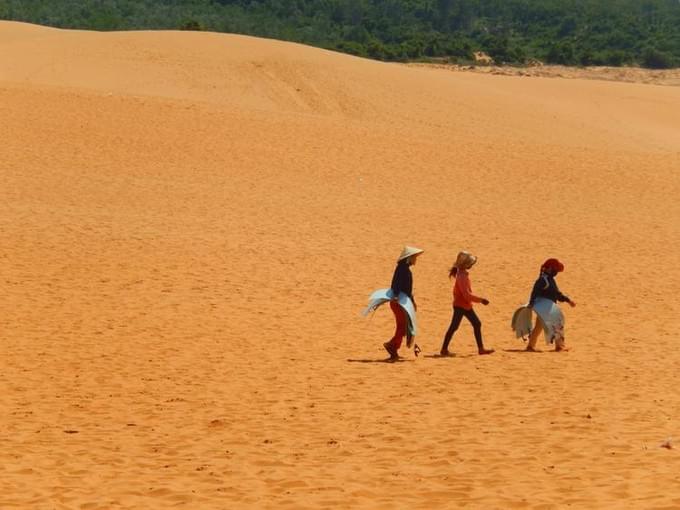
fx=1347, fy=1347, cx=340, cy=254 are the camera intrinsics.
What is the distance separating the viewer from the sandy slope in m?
9.24

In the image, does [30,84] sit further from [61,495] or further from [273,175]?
[61,495]

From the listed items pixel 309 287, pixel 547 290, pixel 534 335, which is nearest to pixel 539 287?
pixel 547 290

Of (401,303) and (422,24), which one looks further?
(422,24)

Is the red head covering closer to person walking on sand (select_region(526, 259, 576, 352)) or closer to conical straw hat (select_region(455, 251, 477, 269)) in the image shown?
person walking on sand (select_region(526, 259, 576, 352))

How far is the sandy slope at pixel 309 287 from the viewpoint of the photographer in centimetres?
924

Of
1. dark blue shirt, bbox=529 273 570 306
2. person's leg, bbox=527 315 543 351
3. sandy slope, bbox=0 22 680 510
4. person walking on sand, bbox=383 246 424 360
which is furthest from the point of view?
person's leg, bbox=527 315 543 351

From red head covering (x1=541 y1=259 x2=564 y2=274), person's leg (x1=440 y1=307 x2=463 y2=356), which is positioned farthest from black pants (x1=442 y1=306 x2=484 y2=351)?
red head covering (x1=541 y1=259 x2=564 y2=274)

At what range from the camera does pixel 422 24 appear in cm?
9400

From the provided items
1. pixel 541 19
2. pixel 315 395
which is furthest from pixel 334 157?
pixel 541 19

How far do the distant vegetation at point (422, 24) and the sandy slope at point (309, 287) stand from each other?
28.5 m

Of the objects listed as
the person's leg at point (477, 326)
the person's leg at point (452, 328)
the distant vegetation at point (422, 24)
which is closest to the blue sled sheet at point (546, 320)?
the person's leg at point (477, 326)

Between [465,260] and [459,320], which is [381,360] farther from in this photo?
[465,260]

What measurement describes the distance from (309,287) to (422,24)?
254 ft

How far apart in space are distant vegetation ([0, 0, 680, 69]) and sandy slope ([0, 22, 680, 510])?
28.5 meters
